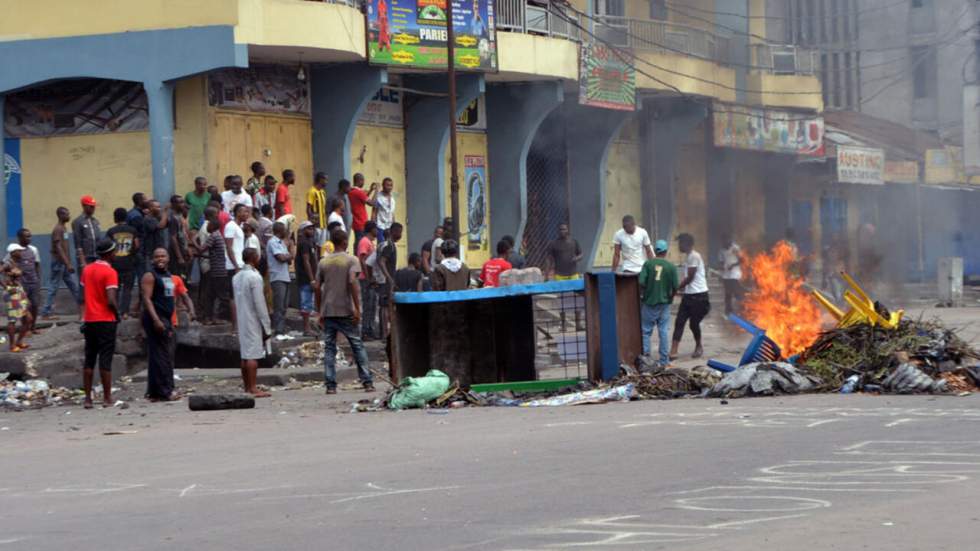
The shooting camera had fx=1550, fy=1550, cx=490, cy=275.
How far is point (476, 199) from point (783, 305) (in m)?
9.92

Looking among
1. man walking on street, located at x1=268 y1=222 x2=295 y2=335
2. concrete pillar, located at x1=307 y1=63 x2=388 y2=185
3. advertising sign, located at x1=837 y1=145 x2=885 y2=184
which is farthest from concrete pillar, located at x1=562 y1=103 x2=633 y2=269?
man walking on street, located at x1=268 y1=222 x2=295 y2=335

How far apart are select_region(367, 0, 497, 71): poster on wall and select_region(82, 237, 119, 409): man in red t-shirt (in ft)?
28.6

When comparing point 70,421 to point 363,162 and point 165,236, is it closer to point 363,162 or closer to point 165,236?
point 165,236

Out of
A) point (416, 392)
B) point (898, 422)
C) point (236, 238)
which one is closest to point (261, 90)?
point (236, 238)

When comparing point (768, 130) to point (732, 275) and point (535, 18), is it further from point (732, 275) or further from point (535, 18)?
point (732, 275)

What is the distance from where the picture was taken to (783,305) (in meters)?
18.8

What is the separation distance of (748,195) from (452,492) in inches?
1135

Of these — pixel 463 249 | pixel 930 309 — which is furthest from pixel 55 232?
pixel 930 309

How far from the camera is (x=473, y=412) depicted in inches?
537

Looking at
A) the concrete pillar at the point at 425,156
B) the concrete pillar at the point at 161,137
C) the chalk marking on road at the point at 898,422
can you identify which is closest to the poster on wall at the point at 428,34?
the concrete pillar at the point at 425,156

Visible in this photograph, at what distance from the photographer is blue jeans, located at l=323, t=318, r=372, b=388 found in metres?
15.6

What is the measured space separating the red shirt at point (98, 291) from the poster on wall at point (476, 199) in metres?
12.9

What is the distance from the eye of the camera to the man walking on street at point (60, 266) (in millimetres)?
19156

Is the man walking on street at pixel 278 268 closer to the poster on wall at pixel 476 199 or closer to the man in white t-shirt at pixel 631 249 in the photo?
the man in white t-shirt at pixel 631 249
